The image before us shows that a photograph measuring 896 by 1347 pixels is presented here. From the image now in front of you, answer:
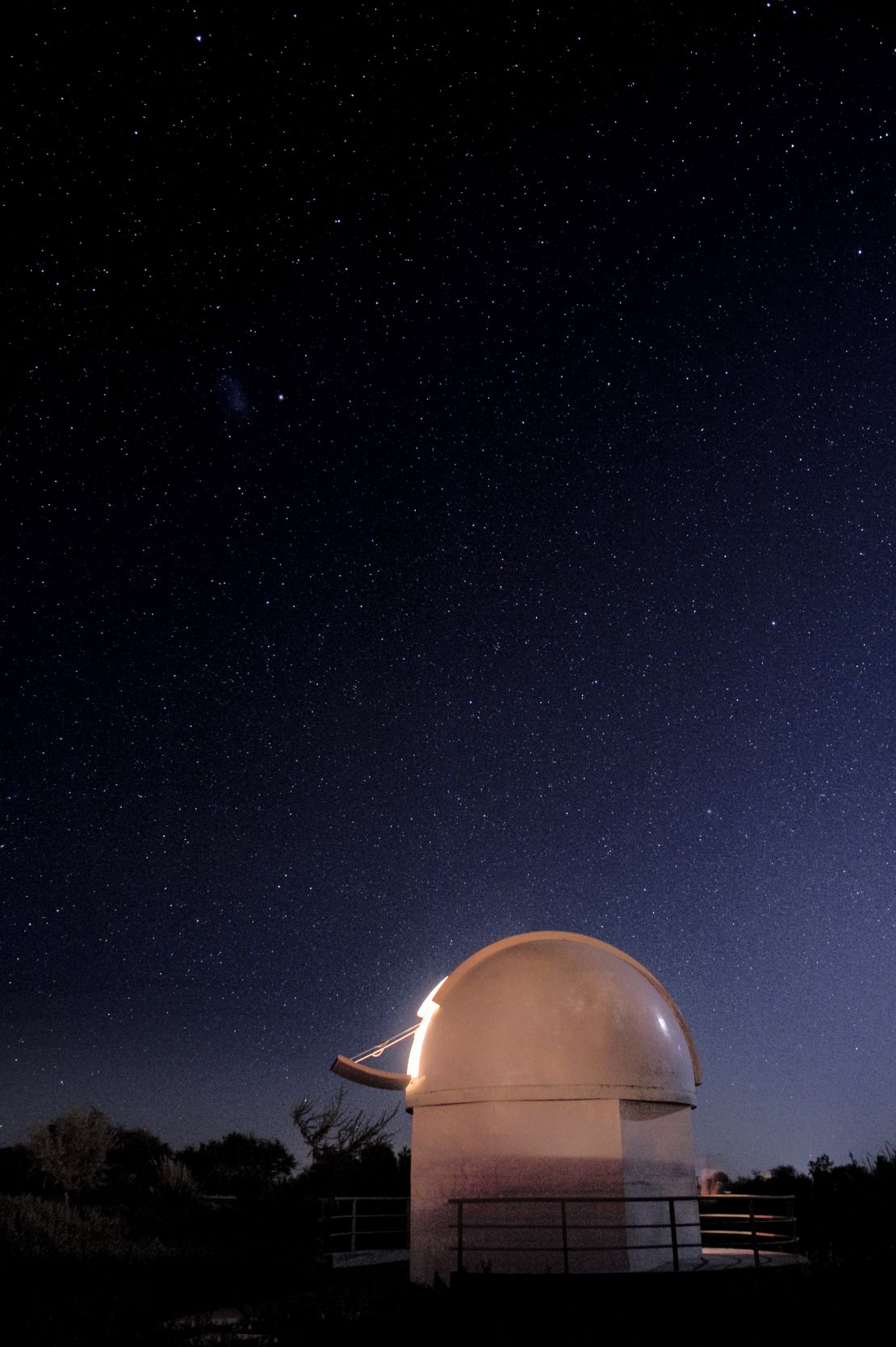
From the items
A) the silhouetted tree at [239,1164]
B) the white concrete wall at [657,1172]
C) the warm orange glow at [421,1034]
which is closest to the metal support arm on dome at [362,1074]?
the warm orange glow at [421,1034]

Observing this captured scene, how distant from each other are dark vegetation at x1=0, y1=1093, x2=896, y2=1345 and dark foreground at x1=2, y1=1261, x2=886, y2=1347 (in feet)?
0.10

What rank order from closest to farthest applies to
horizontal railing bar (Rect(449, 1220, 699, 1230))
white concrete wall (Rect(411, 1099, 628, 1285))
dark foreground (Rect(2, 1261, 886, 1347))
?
1. dark foreground (Rect(2, 1261, 886, 1347))
2. horizontal railing bar (Rect(449, 1220, 699, 1230))
3. white concrete wall (Rect(411, 1099, 628, 1285))

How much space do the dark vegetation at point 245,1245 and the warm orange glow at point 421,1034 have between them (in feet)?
7.79

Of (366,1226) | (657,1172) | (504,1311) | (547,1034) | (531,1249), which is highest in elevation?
(547,1034)

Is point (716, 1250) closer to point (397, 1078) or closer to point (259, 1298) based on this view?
point (397, 1078)

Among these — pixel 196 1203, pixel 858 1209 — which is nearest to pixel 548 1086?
pixel 858 1209

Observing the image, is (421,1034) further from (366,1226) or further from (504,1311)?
(366,1226)

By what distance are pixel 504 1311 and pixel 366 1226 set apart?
41.6 feet

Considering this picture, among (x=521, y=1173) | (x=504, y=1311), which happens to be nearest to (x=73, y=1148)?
(x=521, y=1173)

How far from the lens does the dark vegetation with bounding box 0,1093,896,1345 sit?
27.8 ft

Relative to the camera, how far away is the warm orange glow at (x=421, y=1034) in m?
11.8

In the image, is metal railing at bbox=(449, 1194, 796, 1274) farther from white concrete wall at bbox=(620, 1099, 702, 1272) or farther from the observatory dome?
the observatory dome

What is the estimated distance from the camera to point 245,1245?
16156 millimetres

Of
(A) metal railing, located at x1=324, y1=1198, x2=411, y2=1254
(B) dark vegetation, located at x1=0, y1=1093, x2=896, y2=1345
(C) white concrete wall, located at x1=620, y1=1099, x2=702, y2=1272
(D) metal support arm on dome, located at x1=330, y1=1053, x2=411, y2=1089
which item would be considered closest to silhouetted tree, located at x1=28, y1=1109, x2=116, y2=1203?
(B) dark vegetation, located at x1=0, y1=1093, x2=896, y2=1345
